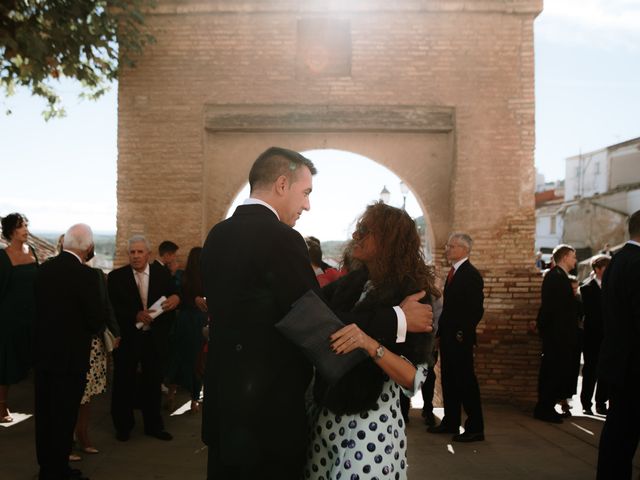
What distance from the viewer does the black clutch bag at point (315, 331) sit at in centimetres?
231

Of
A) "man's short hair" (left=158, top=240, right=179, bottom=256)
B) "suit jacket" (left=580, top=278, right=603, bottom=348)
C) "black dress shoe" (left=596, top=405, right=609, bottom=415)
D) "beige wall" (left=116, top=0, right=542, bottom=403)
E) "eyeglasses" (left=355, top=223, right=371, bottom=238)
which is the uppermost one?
"beige wall" (left=116, top=0, right=542, bottom=403)

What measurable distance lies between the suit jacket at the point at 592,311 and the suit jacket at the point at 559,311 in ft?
1.65

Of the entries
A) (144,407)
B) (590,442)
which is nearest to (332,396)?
(144,407)

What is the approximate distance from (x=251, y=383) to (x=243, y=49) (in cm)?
757

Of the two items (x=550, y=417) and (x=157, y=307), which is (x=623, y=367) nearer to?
(x=550, y=417)

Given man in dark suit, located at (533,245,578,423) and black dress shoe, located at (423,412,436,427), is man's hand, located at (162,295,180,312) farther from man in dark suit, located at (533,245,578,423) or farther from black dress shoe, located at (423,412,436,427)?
man in dark suit, located at (533,245,578,423)

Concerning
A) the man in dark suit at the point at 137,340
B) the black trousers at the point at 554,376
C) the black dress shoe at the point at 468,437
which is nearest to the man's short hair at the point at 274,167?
the man in dark suit at the point at 137,340

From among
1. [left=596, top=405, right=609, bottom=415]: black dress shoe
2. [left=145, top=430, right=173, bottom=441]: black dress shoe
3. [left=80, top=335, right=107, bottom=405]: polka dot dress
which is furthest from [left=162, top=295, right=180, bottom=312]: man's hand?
[left=596, top=405, right=609, bottom=415]: black dress shoe

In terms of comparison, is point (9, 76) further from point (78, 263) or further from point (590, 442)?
point (590, 442)

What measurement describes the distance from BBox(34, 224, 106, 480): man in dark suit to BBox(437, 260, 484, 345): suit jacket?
142 inches

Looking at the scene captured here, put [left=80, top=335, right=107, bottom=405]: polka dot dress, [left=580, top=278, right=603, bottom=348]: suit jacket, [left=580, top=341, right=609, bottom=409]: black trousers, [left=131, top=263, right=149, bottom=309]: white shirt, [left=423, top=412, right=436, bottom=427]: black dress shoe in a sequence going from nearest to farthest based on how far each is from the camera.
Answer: [left=80, top=335, right=107, bottom=405]: polka dot dress
[left=131, top=263, right=149, bottom=309]: white shirt
[left=423, top=412, right=436, bottom=427]: black dress shoe
[left=580, top=341, right=609, bottom=409]: black trousers
[left=580, top=278, right=603, bottom=348]: suit jacket

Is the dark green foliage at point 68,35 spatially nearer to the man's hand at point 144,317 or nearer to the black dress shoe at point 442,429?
the man's hand at point 144,317

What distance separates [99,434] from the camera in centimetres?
679

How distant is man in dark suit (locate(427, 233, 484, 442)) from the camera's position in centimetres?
676
